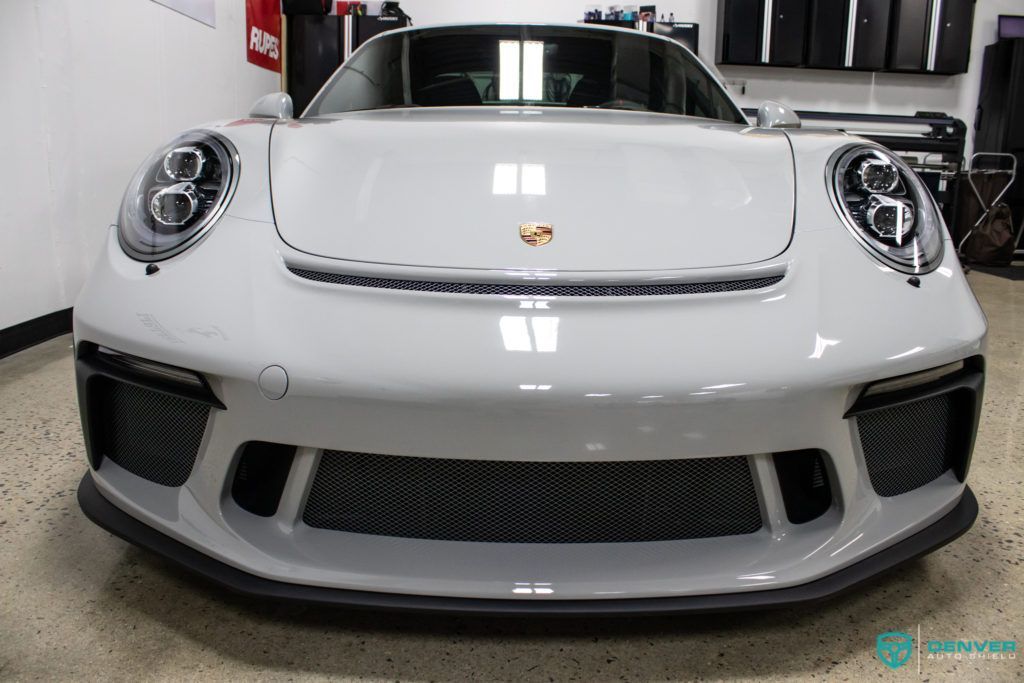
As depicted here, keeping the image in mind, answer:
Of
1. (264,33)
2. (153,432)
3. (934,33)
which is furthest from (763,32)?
(153,432)

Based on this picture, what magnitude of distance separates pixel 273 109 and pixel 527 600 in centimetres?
114

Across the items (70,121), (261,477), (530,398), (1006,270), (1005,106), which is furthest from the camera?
(1005,106)

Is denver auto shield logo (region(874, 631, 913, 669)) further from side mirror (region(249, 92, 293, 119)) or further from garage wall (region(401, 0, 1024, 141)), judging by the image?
garage wall (region(401, 0, 1024, 141))

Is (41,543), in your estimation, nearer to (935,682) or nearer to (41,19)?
(935,682)

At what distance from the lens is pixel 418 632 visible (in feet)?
3.27

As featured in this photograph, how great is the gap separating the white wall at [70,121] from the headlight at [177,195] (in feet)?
5.78

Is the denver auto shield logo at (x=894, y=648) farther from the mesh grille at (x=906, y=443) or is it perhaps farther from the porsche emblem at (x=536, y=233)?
the porsche emblem at (x=536, y=233)

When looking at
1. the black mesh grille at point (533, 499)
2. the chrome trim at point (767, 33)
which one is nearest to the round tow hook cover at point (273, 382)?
the black mesh grille at point (533, 499)

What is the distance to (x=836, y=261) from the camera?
97 cm

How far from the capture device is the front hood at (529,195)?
0.95 meters

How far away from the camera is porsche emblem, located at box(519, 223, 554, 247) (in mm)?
958

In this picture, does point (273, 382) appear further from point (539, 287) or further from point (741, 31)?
point (741, 31)

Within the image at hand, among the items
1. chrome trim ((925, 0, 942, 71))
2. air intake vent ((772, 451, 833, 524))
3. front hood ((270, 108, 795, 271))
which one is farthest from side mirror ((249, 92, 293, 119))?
chrome trim ((925, 0, 942, 71))

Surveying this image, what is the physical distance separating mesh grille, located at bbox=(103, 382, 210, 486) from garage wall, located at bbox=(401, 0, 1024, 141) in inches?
250
